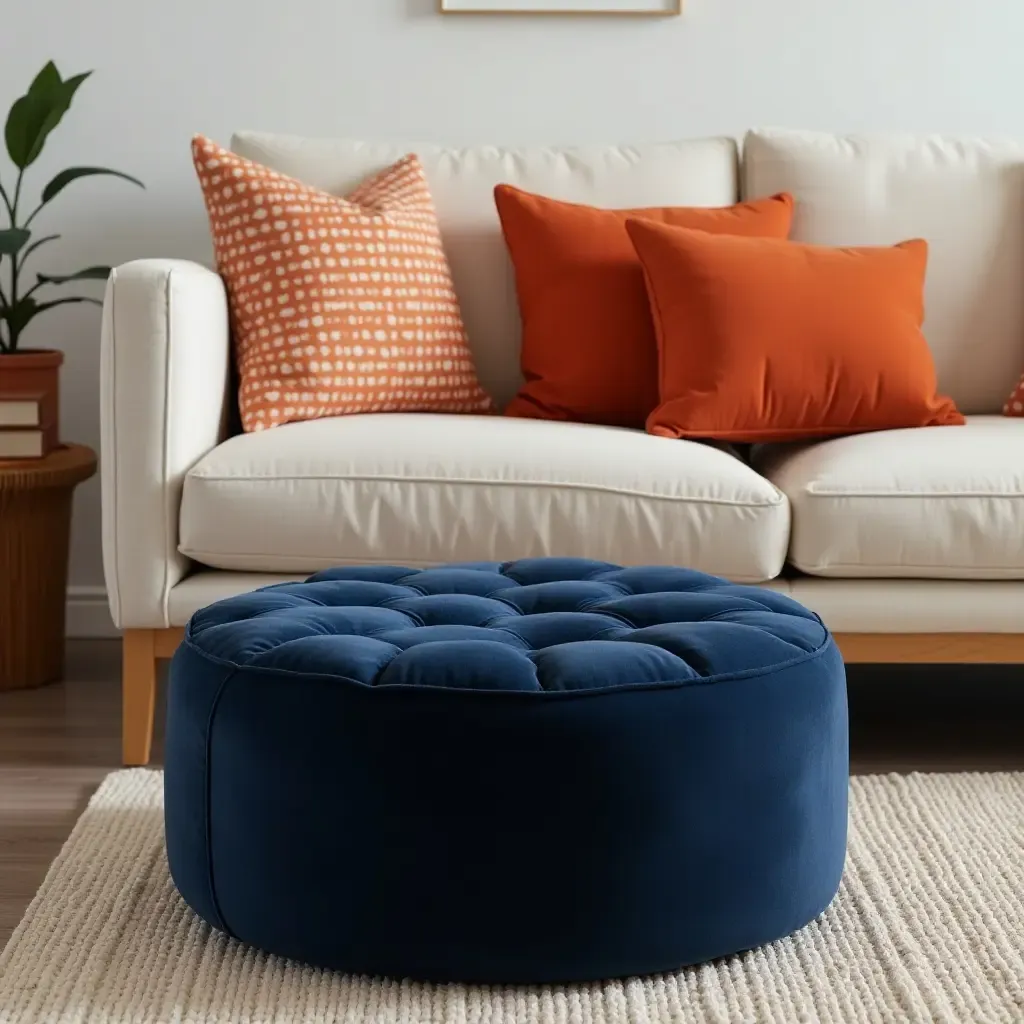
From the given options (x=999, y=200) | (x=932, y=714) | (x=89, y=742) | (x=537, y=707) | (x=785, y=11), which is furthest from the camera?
(x=785, y=11)

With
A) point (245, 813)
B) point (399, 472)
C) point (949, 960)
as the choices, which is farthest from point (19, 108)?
point (949, 960)

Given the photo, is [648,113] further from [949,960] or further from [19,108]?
[949,960]

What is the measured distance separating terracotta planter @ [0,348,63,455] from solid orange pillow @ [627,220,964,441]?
108cm

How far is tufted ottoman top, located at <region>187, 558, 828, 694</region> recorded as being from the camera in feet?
4.51

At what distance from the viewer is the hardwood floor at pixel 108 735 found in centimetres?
192

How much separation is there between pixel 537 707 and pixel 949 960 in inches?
21.5

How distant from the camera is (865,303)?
95.2 inches

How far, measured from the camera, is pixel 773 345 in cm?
237

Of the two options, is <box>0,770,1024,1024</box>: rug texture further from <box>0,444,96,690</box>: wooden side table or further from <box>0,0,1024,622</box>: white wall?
<box>0,0,1024,622</box>: white wall

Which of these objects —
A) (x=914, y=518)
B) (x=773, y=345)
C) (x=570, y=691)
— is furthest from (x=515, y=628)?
(x=773, y=345)

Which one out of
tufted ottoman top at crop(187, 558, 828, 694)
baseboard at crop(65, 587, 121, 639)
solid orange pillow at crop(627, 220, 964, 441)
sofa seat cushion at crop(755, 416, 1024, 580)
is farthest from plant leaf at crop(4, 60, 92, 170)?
sofa seat cushion at crop(755, 416, 1024, 580)

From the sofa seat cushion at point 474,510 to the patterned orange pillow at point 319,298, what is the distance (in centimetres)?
29

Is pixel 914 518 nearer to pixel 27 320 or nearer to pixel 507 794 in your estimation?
pixel 507 794

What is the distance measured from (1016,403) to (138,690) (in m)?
1.58
